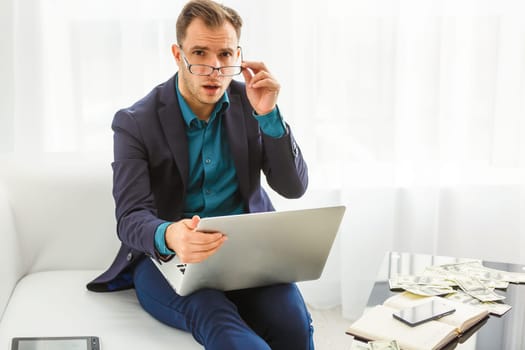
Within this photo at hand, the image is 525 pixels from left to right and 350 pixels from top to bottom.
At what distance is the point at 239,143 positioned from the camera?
184 cm

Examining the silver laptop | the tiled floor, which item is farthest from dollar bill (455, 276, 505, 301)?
the tiled floor

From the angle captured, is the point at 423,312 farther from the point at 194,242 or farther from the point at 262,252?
the point at 194,242

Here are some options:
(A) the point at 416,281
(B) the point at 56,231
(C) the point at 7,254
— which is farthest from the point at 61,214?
(A) the point at 416,281

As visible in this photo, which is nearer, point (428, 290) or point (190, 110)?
point (428, 290)

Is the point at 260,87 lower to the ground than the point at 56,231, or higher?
higher

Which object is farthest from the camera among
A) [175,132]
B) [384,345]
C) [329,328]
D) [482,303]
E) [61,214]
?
[329,328]

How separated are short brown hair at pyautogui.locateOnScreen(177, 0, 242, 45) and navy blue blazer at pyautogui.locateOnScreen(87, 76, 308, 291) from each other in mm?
164

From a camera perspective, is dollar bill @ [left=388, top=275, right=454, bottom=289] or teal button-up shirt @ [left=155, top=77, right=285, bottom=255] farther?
teal button-up shirt @ [left=155, top=77, right=285, bottom=255]

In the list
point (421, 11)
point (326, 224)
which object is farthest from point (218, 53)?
point (421, 11)

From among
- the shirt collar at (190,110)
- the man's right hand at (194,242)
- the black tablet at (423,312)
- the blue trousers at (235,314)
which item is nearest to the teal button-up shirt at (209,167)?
the shirt collar at (190,110)

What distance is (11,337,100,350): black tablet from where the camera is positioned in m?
1.52

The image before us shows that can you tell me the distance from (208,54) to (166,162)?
0.30 meters

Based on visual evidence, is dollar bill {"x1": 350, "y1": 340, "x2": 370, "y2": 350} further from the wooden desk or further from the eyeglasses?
the eyeglasses

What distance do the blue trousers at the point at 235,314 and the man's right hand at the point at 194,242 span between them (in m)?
0.17
